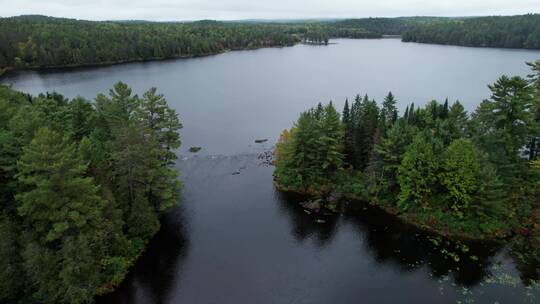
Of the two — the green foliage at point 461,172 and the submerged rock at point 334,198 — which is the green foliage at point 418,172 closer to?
the green foliage at point 461,172

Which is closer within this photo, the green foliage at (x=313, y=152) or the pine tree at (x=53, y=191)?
the pine tree at (x=53, y=191)

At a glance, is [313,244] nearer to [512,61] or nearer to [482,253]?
[482,253]

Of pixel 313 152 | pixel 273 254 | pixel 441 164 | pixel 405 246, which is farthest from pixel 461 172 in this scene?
pixel 273 254

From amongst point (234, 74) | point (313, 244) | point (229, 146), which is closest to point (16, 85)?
point (234, 74)

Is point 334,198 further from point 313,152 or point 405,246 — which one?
point 405,246

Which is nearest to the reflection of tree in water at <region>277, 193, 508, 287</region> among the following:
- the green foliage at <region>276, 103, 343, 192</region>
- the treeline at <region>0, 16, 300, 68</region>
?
the green foliage at <region>276, 103, 343, 192</region>

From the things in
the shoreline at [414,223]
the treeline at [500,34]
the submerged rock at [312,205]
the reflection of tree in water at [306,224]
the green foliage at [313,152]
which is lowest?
the reflection of tree in water at [306,224]

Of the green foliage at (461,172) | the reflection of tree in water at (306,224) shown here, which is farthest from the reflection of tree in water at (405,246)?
the green foliage at (461,172)
